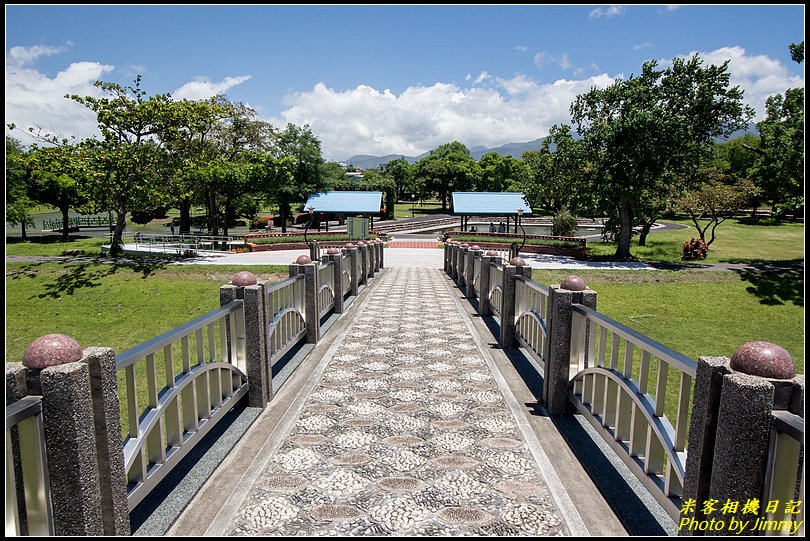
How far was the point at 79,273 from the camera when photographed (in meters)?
18.2

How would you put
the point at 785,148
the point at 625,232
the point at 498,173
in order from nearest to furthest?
the point at 785,148, the point at 625,232, the point at 498,173

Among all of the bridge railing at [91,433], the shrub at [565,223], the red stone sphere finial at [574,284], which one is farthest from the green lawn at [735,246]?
the bridge railing at [91,433]

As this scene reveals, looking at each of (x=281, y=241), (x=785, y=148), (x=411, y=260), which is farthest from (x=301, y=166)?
(x=785, y=148)

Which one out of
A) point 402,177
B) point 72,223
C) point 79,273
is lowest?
point 79,273

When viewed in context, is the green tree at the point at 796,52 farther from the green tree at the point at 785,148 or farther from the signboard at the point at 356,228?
the signboard at the point at 356,228

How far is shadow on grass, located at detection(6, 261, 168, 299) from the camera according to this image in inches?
648

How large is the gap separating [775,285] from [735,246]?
18.5m

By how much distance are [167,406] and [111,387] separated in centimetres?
86

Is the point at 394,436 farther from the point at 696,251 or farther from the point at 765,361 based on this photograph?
the point at 696,251

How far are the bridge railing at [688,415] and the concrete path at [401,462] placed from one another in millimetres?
563

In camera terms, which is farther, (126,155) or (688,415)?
(126,155)

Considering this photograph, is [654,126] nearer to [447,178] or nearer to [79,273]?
[79,273]

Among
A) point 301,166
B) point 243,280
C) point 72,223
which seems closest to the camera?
point 243,280

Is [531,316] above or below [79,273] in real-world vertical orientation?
above
